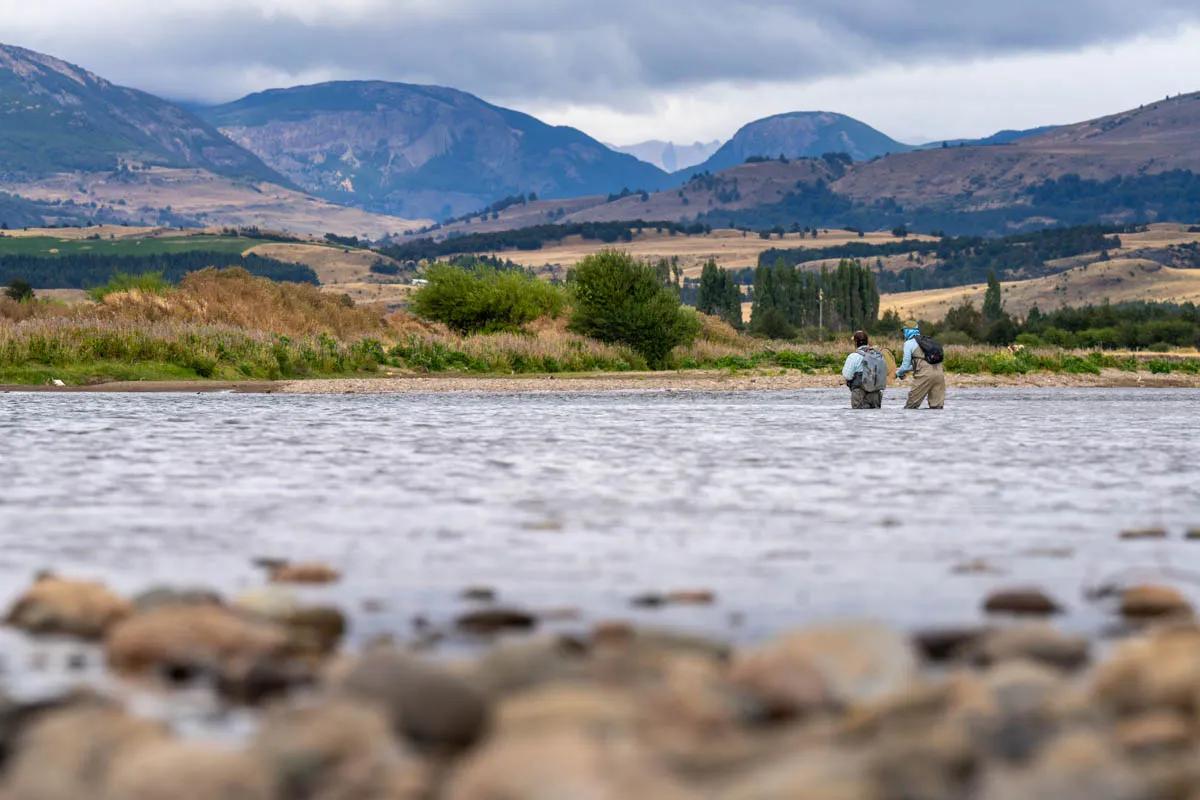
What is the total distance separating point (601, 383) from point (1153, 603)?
1701 inches

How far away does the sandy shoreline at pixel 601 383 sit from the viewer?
1849 inches

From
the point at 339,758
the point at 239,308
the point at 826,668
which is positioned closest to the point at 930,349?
the point at 826,668

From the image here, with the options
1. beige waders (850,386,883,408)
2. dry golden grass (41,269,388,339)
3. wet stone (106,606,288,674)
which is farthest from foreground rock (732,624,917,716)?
dry golden grass (41,269,388,339)

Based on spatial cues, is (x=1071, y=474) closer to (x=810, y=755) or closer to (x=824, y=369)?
(x=810, y=755)

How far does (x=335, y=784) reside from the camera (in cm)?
556

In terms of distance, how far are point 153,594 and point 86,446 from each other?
15.3 meters

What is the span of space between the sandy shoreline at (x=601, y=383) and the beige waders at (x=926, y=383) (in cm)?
1493

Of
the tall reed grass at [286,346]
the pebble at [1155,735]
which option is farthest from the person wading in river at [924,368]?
the pebble at [1155,735]

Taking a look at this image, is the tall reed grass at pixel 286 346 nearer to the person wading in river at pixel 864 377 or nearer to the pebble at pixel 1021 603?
the person wading in river at pixel 864 377

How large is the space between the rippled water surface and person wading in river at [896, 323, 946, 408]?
18.1 feet

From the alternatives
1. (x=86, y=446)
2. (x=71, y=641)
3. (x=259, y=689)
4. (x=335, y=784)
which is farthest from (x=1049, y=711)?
(x=86, y=446)

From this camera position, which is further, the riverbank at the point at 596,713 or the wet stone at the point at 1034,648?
the wet stone at the point at 1034,648

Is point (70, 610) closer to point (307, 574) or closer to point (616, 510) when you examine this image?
point (307, 574)

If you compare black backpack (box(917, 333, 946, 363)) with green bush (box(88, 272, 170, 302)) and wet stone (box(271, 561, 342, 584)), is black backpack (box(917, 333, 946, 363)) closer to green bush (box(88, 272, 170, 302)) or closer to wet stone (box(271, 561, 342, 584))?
wet stone (box(271, 561, 342, 584))
